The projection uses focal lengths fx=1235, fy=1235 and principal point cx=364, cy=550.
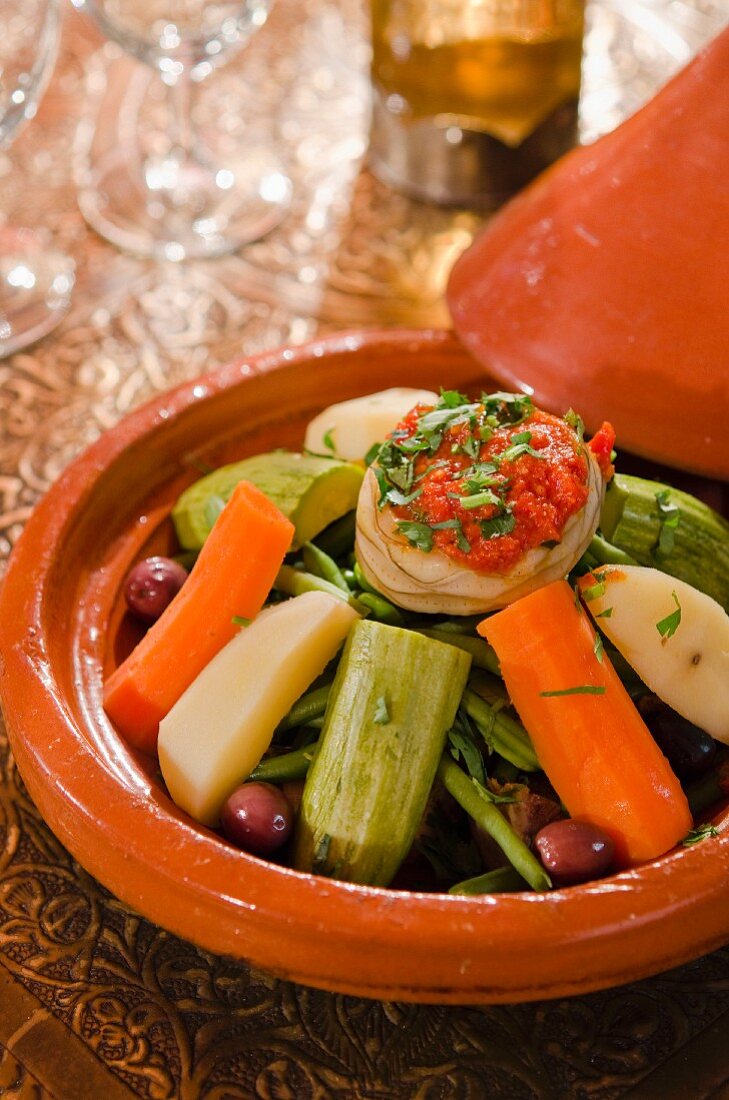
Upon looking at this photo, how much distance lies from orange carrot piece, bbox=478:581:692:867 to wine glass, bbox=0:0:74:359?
1.19m

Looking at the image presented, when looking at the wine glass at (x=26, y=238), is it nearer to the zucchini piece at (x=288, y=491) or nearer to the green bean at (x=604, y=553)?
the zucchini piece at (x=288, y=491)

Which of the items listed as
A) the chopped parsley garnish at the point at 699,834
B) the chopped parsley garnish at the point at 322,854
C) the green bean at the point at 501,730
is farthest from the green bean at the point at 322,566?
the chopped parsley garnish at the point at 699,834

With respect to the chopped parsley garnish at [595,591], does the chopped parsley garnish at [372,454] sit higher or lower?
higher

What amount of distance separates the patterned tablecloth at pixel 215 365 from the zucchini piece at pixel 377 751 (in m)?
0.14

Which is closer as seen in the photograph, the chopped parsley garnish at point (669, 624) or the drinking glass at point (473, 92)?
the chopped parsley garnish at point (669, 624)

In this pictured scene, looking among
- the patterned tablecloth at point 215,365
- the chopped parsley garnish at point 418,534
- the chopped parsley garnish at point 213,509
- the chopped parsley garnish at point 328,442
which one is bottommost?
the patterned tablecloth at point 215,365

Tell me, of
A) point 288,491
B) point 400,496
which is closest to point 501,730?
point 400,496

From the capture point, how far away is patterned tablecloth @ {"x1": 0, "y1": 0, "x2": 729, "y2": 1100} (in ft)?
3.56

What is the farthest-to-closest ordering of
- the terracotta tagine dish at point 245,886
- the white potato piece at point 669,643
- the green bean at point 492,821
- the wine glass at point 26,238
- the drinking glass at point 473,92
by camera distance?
the drinking glass at point 473,92 < the wine glass at point 26,238 < the white potato piece at point 669,643 < the green bean at point 492,821 < the terracotta tagine dish at point 245,886

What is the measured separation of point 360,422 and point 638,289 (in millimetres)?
367

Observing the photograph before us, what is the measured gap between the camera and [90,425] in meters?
1.87

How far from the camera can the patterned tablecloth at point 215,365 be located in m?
1.08

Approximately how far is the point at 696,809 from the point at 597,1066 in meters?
0.26

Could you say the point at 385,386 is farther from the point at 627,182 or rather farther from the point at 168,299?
the point at 168,299
